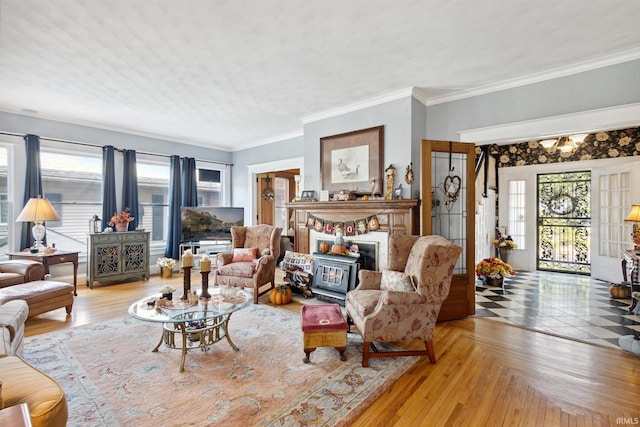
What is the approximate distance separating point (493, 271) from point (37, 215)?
6.88 meters

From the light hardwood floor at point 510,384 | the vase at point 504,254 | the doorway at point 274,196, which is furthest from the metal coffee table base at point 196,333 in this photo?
the vase at point 504,254

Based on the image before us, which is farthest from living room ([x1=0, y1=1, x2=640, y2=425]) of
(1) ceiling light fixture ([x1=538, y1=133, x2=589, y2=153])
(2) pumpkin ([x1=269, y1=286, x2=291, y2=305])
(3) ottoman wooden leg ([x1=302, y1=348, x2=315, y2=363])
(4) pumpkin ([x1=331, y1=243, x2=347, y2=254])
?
(2) pumpkin ([x1=269, y1=286, x2=291, y2=305])

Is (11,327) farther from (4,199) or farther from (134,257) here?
(4,199)

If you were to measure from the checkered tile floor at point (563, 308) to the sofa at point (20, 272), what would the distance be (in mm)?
5401

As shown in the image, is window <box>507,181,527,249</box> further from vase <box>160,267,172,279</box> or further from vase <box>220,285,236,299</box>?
vase <box>160,267,172,279</box>

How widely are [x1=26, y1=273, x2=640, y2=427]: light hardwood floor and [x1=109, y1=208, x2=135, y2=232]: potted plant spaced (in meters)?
2.14

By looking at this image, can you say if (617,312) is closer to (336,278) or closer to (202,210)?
(336,278)

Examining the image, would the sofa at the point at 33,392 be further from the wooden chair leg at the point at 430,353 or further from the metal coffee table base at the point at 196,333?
the wooden chair leg at the point at 430,353

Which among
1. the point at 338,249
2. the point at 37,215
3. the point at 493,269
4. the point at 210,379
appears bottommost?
the point at 210,379

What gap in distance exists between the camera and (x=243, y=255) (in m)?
4.59

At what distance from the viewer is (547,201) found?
6.53m

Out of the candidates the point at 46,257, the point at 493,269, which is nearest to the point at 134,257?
the point at 46,257

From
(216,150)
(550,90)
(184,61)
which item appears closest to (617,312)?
(550,90)

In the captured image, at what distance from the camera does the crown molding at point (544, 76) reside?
2.90 meters
